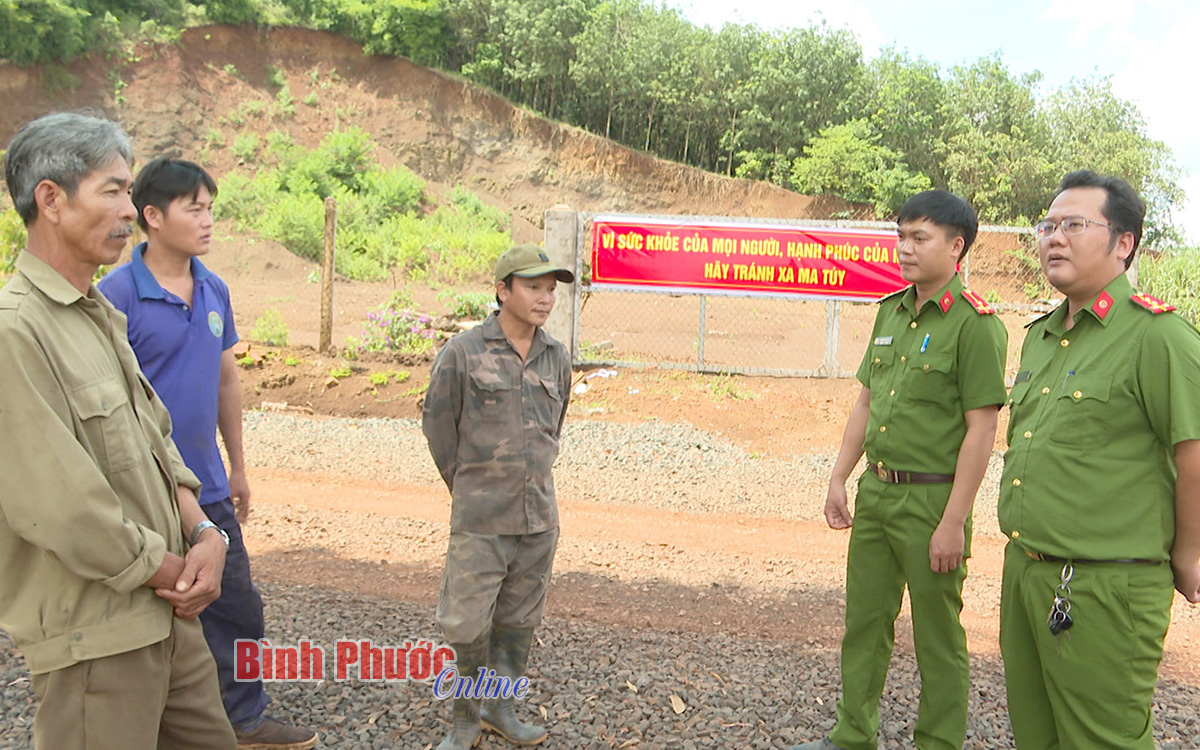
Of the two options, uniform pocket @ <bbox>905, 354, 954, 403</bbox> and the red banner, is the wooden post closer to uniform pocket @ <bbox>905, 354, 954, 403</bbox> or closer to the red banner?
the red banner

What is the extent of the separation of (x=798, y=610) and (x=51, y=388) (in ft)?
14.4

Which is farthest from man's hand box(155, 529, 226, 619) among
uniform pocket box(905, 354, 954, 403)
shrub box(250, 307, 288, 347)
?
shrub box(250, 307, 288, 347)

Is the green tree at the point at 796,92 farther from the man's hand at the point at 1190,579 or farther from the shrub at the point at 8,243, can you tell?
the man's hand at the point at 1190,579

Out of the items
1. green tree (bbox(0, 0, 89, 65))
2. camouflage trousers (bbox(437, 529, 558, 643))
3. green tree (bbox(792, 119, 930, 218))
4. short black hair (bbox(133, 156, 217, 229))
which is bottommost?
camouflage trousers (bbox(437, 529, 558, 643))

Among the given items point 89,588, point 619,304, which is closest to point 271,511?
point 89,588

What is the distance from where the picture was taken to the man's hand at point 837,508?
371cm

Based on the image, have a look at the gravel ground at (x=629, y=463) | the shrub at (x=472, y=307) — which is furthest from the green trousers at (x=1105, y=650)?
the shrub at (x=472, y=307)

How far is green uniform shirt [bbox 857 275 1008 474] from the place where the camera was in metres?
3.28

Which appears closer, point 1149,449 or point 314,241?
point 1149,449

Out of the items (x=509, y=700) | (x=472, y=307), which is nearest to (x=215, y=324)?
(x=509, y=700)

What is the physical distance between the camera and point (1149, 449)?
2.59m

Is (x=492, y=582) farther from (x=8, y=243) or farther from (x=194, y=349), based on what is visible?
(x=8, y=243)

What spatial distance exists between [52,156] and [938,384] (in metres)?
2.94

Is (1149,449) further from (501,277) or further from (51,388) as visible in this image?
(51,388)
